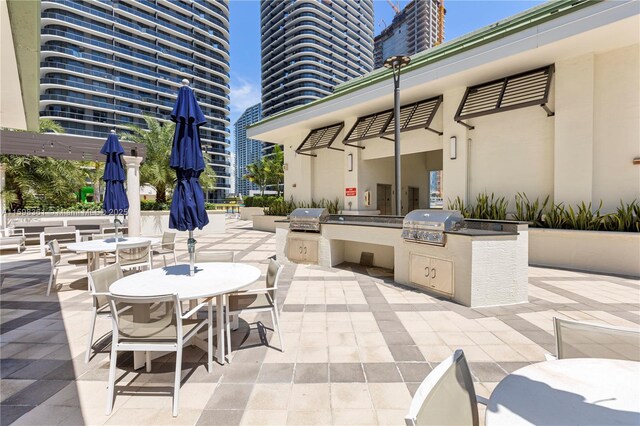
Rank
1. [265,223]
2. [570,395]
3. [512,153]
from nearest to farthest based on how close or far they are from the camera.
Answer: [570,395] → [512,153] → [265,223]

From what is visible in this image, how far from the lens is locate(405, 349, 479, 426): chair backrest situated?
107cm

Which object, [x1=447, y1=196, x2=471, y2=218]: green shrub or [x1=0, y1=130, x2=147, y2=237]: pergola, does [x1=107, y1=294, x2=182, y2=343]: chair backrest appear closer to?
[x1=447, y1=196, x2=471, y2=218]: green shrub

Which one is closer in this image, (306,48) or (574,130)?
(574,130)

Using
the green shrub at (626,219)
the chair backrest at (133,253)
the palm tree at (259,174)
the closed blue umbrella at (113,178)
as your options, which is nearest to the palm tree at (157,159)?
the closed blue umbrella at (113,178)

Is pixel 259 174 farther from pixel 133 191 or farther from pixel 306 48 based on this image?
pixel 306 48

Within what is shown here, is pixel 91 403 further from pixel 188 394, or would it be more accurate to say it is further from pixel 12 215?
pixel 12 215

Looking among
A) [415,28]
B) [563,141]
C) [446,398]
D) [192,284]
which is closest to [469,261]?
[446,398]

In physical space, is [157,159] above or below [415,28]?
below

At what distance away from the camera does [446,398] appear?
1247mm

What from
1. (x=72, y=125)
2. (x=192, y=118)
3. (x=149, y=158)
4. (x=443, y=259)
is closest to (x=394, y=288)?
(x=443, y=259)

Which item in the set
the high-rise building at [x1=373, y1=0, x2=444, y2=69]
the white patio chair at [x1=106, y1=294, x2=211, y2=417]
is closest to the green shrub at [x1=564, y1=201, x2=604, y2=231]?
the white patio chair at [x1=106, y1=294, x2=211, y2=417]

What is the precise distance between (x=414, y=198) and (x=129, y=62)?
2274 inches

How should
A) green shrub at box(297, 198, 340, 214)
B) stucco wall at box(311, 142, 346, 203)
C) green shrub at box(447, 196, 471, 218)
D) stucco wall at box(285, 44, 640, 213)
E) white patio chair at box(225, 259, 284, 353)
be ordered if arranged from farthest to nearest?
1. stucco wall at box(311, 142, 346, 203)
2. green shrub at box(297, 198, 340, 214)
3. green shrub at box(447, 196, 471, 218)
4. stucco wall at box(285, 44, 640, 213)
5. white patio chair at box(225, 259, 284, 353)

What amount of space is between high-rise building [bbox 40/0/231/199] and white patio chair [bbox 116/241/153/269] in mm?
40476
